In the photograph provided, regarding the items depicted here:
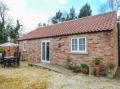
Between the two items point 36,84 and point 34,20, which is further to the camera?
point 34,20

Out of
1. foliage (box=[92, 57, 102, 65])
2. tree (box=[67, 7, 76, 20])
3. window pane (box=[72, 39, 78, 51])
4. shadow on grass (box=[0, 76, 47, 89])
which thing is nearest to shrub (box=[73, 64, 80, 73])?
foliage (box=[92, 57, 102, 65])

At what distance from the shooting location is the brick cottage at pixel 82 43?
40.8ft

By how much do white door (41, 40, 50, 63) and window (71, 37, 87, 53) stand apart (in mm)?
3737

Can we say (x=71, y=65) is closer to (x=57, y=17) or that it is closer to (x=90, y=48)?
(x=90, y=48)

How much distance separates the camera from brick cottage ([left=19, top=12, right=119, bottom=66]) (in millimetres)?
12429

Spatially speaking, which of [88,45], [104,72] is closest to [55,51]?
[88,45]

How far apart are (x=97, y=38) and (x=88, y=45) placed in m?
1.00

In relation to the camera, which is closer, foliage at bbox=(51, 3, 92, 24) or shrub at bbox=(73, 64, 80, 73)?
shrub at bbox=(73, 64, 80, 73)

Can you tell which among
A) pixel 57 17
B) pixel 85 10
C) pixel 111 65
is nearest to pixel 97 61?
pixel 111 65

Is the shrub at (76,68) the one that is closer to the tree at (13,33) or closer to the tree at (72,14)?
the tree at (13,33)

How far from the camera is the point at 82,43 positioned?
14188mm

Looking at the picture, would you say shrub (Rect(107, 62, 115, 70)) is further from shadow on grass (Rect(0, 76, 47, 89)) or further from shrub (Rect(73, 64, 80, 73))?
shadow on grass (Rect(0, 76, 47, 89))

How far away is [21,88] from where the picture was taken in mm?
8812

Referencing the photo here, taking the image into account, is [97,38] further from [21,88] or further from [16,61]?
[16,61]
